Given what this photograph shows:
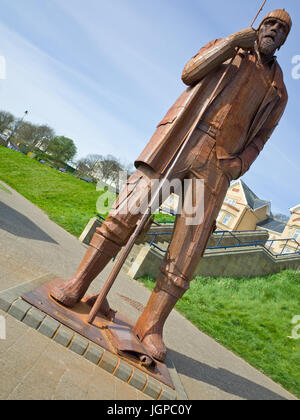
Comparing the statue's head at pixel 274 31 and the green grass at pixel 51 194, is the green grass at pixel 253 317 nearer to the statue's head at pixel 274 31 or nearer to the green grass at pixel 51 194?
the statue's head at pixel 274 31

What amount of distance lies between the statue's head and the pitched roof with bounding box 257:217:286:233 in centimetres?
3021

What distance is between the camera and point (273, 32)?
286cm

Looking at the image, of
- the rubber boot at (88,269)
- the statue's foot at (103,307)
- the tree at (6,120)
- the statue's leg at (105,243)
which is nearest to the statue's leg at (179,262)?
the statue's foot at (103,307)

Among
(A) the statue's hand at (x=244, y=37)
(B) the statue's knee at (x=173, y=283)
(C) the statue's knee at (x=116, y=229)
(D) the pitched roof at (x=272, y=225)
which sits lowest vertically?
(B) the statue's knee at (x=173, y=283)

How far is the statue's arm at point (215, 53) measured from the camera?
2670mm

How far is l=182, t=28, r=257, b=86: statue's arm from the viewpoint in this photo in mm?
2670

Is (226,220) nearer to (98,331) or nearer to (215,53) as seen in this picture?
(215,53)

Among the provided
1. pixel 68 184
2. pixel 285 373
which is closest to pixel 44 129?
→ pixel 68 184

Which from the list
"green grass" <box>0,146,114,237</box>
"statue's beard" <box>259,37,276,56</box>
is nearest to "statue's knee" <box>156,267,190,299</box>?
"statue's beard" <box>259,37,276,56</box>

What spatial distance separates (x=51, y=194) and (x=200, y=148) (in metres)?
14.6

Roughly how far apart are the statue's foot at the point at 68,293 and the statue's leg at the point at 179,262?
664mm

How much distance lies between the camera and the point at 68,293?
8.54 ft

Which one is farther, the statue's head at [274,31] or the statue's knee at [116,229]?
the statue's head at [274,31]
